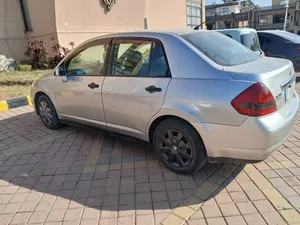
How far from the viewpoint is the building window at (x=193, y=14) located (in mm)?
17703

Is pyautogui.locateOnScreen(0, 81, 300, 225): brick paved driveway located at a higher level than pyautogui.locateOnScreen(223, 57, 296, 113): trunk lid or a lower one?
lower

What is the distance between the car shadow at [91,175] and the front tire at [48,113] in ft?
0.93

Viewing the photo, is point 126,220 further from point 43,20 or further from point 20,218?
point 43,20

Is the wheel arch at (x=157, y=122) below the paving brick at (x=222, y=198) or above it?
above

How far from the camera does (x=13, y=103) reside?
6.28 m

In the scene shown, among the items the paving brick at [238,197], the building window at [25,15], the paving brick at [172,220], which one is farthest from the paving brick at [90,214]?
the building window at [25,15]

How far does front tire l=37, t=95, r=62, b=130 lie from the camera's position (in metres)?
4.52

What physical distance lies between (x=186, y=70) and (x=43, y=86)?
9.26 ft

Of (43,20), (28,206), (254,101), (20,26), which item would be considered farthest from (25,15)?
(254,101)

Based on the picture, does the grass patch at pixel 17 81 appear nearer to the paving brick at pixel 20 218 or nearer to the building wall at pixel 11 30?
the building wall at pixel 11 30

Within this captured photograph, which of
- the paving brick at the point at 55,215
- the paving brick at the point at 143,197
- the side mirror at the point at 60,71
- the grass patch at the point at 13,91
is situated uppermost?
the side mirror at the point at 60,71

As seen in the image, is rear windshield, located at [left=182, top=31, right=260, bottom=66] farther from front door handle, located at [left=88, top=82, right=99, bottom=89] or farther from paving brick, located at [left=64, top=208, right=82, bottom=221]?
paving brick, located at [left=64, top=208, right=82, bottom=221]

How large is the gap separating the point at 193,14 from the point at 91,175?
17.3 meters

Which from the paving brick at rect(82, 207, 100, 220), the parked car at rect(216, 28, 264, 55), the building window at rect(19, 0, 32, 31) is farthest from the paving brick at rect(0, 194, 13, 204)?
the building window at rect(19, 0, 32, 31)
